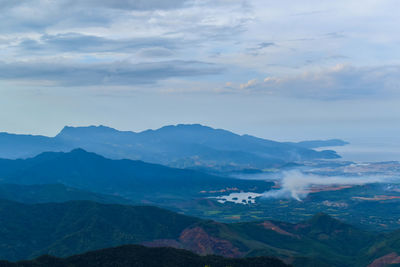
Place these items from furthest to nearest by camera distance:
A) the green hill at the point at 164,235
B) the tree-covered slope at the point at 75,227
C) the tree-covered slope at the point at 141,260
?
the tree-covered slope at the point at 75,227
the green hill at the point at 164,235
the tree-covered slope at the point at 141,260

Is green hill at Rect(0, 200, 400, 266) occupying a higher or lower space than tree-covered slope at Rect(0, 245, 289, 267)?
lower

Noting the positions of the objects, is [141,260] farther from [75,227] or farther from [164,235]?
[75,227]

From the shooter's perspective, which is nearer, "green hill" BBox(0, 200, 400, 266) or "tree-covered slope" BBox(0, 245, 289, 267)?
"tree-covered slope" BBox(0, 245, 289, 267)

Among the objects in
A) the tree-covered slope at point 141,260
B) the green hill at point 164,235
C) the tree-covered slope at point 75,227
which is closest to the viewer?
the tree-covered slope at point 141,260

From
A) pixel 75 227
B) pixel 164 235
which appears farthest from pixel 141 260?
pixel 75 227

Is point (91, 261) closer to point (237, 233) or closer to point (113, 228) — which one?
point (113, 228)

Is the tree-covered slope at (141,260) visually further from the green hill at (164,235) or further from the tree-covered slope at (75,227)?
the tree-covered slope at (75,227)

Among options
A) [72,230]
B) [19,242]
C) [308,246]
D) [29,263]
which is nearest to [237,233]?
[308,246]

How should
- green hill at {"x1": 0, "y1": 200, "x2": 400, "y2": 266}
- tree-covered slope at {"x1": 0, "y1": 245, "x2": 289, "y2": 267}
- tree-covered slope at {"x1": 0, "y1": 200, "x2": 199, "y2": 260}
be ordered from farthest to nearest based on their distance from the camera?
tree-covered slope at {"x1": 0, "y1": 200, "x2": 199, "y2": 260}
green hill at {"x1": 0, "y1": 200, "x2": 400, "y2": 266}
tree-covered slope at {"x1": 0, "y1": 245, "x2": 289, "y2": 267}

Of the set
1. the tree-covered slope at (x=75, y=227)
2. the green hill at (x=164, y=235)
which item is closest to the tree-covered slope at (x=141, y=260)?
the green hill at (x=164, y=235)

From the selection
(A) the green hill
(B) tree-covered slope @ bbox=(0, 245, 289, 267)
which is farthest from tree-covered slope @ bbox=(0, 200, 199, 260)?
(B) tree-covered slope @ bbox=(0, 245, 289, 267)

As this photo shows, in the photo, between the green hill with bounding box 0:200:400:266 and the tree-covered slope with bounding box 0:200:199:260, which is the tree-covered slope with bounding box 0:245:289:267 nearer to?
the green hill with bounding box 0:200:400:266
